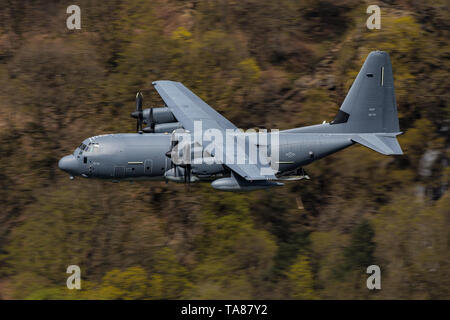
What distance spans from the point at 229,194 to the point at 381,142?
34.2 ft

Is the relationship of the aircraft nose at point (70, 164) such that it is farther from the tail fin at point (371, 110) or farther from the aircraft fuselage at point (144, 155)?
the tail fin at point (371, 110)

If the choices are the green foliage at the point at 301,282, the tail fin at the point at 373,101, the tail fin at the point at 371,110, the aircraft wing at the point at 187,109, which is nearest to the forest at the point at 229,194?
the green foliage at the point at 301,282

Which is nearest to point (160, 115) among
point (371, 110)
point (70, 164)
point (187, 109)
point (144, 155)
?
point (187, 109)

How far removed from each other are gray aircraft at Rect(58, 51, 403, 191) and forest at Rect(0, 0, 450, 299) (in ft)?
20.6

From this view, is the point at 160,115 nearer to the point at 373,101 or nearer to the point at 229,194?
the point at 229,194

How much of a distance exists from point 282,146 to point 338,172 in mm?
8730

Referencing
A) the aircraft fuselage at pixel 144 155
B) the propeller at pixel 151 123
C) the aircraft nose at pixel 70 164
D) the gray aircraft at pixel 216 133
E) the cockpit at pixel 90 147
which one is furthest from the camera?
the propeller at pixel 151 123

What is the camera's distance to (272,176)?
84.7 feet

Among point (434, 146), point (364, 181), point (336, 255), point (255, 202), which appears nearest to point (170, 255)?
point (255, 202)

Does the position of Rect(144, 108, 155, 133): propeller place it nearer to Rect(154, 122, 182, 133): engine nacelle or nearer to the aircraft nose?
Rect(154, 122, 182, 133): engine nacelle

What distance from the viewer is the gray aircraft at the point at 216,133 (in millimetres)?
31906

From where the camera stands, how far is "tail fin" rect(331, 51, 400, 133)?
3269 centimetres

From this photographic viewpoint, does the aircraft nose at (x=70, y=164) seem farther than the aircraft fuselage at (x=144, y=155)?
Yes

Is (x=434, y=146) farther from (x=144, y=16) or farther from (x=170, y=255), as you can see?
(x=144, y=16)
